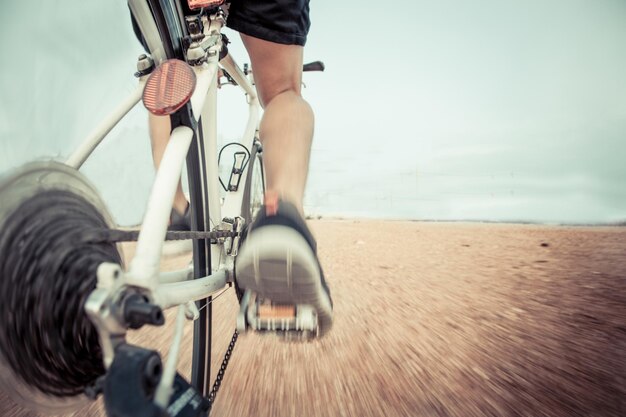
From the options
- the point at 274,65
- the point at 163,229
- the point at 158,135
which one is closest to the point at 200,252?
the point at 158,135

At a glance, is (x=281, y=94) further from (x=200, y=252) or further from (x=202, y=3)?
(x=200, y=252)

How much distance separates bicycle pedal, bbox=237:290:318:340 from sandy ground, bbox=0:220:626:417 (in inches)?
17.4

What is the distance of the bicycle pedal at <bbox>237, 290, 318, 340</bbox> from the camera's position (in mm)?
700

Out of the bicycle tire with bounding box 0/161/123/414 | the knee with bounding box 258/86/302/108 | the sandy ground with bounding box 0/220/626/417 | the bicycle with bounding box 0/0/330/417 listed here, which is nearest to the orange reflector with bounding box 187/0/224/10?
the bicycle with bounding box 0/0/330/417

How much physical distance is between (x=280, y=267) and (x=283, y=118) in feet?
1.71

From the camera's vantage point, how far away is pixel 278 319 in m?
0.71

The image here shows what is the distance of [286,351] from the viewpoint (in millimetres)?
1414

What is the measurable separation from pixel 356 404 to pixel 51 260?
93 cm

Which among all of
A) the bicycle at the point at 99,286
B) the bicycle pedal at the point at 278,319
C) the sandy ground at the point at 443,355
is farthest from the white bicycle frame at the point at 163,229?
the sandy ground at the point at 443,355

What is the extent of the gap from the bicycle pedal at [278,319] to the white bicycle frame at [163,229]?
12cm

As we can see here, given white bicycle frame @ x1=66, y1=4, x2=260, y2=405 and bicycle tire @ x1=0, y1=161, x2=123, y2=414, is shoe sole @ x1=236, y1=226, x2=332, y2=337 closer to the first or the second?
white bicycle frame @ x1=66, y1=4, x2=260, y2=405

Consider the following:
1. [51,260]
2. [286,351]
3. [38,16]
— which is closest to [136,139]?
[38,16]

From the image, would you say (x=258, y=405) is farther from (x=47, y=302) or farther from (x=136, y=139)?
(x=136, y=139)

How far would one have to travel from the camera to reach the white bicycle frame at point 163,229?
16.6 inches
